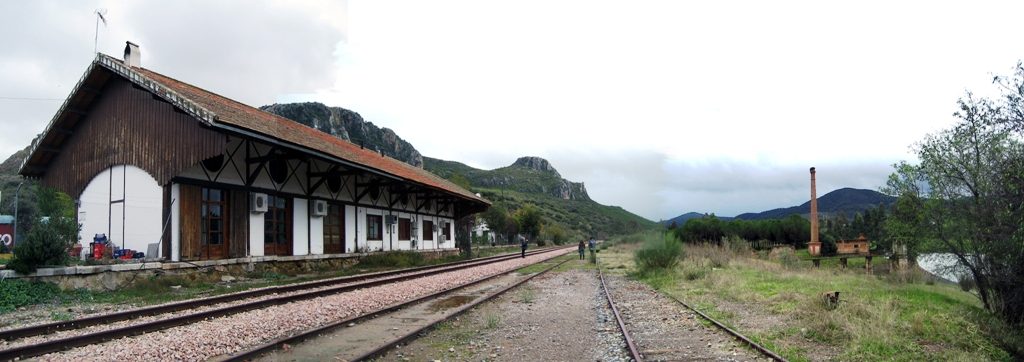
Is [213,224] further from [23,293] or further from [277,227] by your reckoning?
[23,293]

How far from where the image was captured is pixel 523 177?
161 metres

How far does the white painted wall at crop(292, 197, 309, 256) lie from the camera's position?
76.1 ft

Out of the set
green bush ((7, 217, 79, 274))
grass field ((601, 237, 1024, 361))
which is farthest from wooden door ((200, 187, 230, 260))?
grass field ((601, 237, 1024, 361))

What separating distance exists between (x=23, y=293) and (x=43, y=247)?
1.49 m

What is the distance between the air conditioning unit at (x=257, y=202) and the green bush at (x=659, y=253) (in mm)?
13337

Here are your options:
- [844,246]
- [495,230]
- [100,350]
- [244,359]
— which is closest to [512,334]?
[244,359]

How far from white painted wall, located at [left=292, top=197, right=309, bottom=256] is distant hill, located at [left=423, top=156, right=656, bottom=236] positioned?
80.5 meters

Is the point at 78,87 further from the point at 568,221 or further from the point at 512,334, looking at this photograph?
the point at 568,221

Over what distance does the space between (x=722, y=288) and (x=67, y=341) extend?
539 inches

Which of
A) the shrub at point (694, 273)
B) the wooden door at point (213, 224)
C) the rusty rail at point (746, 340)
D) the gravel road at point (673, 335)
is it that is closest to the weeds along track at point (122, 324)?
the wooden door at point (213, 224)

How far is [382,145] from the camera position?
4387 inches

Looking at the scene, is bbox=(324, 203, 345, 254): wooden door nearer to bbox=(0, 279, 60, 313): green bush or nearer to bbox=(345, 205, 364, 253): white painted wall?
bbox=(345, 205, 364, 253): white painted wall

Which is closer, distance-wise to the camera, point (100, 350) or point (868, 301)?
point (100, 350)

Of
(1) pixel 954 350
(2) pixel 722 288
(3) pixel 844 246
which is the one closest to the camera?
(1) pixel 954 350
